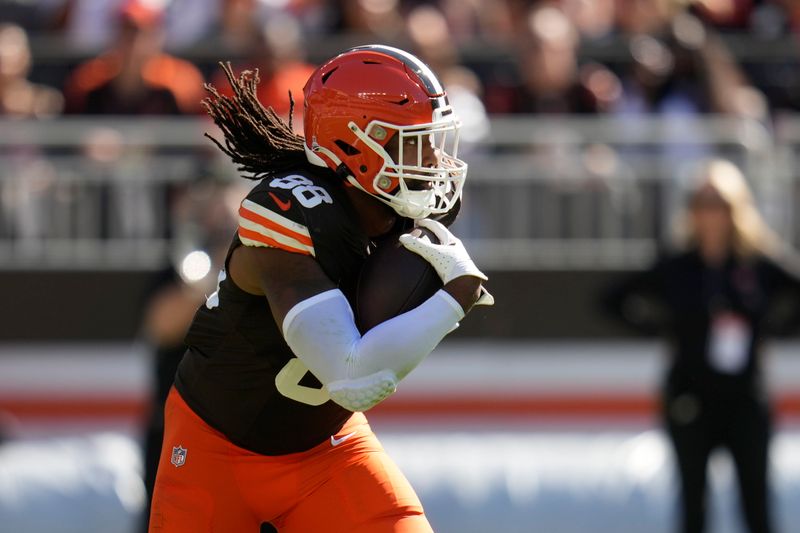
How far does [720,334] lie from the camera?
21.2 ft

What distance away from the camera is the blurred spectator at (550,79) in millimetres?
8211

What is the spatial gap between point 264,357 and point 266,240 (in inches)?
15.2

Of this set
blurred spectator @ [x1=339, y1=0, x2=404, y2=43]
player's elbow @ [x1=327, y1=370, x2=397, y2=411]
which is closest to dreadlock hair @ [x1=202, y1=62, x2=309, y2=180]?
player's elbow @ [x1=327, y1=370, x2=397, y2=411]

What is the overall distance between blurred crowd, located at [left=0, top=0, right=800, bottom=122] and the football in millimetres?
4406

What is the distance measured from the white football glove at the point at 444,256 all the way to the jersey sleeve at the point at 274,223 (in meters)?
0.25

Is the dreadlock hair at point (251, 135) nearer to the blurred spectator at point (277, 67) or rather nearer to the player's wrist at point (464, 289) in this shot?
the player's wrist at point (464, 289)

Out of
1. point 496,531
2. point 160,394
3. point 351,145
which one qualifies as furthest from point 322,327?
point 496,531

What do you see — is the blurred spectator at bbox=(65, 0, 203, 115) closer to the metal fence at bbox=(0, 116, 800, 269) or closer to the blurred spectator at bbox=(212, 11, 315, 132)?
the metal fence at bbox=(0, 116, 800, 269)

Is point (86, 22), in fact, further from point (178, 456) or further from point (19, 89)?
point (178, 456)

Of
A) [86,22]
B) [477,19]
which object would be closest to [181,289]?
[86,22]

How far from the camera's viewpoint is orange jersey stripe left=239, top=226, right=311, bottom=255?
331 cm

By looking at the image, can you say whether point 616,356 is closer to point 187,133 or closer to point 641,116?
point 641,116

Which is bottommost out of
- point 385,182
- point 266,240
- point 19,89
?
point 266,240

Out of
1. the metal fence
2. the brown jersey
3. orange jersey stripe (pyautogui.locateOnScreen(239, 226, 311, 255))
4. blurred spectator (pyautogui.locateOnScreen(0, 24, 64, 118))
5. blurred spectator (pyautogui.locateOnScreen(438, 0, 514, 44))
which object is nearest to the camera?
orange jersey stripe (pyautogui.locateOnScreen(239, 226, 311, 255))
